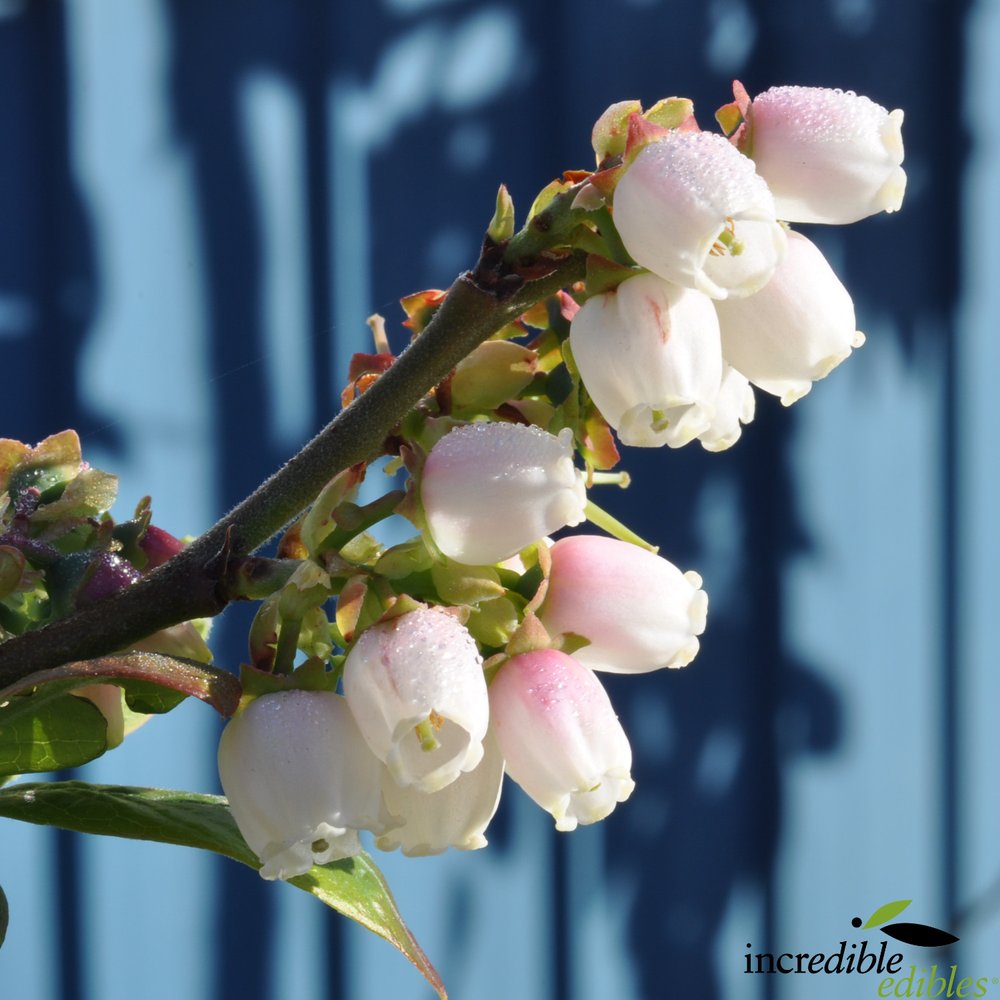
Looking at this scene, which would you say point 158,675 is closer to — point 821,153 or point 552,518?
point 552,518

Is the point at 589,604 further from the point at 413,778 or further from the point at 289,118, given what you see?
the point at 289,118

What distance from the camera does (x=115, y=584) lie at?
0.37 meters

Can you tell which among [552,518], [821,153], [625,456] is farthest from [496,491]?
[625,456]

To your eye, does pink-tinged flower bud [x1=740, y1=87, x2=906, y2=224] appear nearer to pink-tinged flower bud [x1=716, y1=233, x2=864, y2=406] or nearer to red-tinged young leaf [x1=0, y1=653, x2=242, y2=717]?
pink-tinged flower bud [x1=716, y1=233, x2=864, y2=406]

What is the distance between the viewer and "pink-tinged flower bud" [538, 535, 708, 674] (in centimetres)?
35

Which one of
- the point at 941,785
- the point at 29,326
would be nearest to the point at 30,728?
the point at 29,326

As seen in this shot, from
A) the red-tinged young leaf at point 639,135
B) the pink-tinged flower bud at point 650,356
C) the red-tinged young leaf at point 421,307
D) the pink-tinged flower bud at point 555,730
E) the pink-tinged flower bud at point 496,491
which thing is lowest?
the pink-tinged flower bud at point 555,730

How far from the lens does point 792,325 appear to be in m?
0.34

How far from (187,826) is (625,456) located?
3.20 feet

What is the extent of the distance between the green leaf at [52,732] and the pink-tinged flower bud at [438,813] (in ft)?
0.36

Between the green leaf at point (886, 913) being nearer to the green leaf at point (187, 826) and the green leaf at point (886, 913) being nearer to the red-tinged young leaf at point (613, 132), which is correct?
the green leaf at point (187, 826)

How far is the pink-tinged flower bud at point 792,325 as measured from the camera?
1.10 feet

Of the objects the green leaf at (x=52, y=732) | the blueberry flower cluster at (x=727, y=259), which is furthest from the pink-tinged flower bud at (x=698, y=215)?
the green leaf at (x=52, y=732)

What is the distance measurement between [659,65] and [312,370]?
1.57ft
